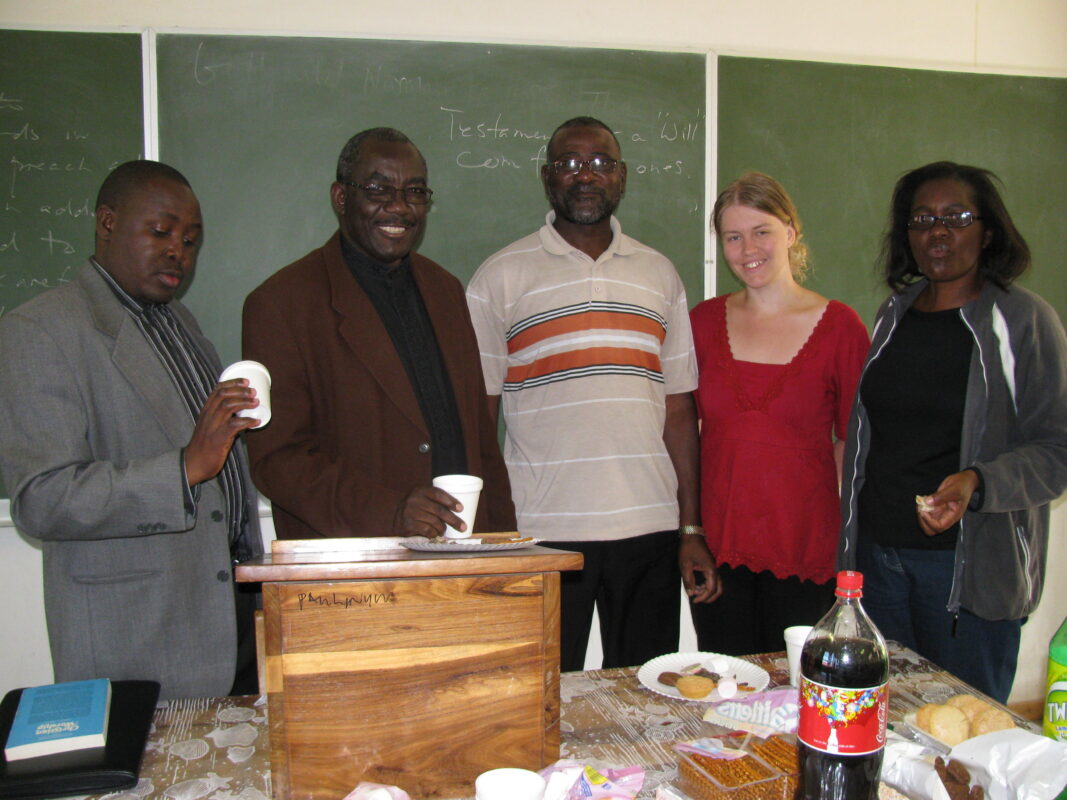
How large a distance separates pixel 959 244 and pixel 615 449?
3.47ft

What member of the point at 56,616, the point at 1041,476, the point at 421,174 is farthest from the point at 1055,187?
the point at 56,616

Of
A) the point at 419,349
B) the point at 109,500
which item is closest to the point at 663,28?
the point at 419,349

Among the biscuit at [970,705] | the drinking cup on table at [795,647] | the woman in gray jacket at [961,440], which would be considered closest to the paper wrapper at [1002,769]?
the biscuit at [970,705]

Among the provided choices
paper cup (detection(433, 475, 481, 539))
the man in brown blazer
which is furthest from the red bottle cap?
the man in brown blazer

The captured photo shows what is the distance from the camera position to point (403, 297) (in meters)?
2.09

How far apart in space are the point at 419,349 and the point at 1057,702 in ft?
4.83

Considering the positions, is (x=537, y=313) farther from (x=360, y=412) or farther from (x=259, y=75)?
(x=259, y=75)

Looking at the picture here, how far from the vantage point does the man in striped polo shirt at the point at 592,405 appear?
228cm

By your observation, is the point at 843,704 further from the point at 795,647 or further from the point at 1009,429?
the point at 1009,429

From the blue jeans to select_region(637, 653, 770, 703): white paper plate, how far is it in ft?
2.30

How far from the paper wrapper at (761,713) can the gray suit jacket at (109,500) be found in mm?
1101

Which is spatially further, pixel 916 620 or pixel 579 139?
pixel 579 139

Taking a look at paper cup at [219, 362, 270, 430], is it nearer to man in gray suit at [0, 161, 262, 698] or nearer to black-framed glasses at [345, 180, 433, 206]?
man in gray suit at [0, 161, 262, 698]

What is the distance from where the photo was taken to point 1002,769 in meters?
1.09
